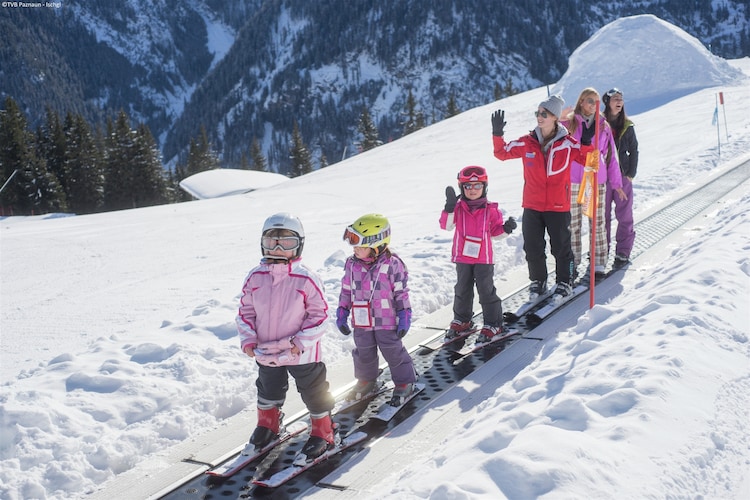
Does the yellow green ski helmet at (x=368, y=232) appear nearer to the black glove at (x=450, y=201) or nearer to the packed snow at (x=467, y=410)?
the black glove at (x=450, y=201)

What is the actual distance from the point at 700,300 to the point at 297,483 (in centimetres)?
307

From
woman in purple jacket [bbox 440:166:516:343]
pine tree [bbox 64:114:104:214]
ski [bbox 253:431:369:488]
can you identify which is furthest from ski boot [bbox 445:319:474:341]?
pine tree [bbox 64:114:104:214]

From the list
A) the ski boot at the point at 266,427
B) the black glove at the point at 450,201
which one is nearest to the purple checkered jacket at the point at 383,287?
the ski boot at the point at 266,427

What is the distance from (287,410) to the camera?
4.57 metres

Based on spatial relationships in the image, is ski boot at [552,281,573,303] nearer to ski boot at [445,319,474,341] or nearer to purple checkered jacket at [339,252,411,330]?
ski boot at [445,319,474,341]

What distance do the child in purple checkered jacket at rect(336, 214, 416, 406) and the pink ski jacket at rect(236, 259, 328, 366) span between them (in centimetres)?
61

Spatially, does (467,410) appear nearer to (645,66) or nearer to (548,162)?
(548,162)

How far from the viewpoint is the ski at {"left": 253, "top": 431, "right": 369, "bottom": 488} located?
3.56m

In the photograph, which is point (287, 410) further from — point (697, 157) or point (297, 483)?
point (697, 157)

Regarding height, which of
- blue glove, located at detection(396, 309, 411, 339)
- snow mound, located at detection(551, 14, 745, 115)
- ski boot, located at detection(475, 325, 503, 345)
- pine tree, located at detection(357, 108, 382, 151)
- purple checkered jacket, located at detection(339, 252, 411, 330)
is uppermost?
pine tree, located at detection(357, 108, 382, 151)

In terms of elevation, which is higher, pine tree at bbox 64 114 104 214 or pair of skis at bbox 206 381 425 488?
pine tree at bbox 64 114 104 214

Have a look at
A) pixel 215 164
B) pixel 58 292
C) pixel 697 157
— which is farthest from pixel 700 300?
pixel 215 164

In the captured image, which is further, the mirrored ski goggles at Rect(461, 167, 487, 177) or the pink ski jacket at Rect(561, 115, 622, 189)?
the pink ski jacket at Rect(561, 115, 622, 189)

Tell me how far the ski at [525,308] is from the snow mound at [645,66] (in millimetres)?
25124
